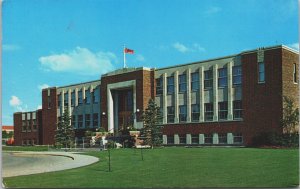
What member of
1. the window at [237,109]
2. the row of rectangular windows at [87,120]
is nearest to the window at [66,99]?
the row of rectangular windows at [87,120]

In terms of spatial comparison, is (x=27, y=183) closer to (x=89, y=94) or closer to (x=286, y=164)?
(x=286, y=164)

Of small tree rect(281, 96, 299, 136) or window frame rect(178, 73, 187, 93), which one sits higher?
window frame rect(178, 73, 187, 93)

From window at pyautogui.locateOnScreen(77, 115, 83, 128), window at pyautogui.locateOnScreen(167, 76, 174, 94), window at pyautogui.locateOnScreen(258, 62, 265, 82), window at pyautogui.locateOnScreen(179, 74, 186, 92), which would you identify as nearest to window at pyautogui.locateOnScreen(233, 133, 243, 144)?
window at pyautogui.locateOnScreen(258, 62, 265, 82)

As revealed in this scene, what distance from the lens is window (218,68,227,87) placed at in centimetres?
3962

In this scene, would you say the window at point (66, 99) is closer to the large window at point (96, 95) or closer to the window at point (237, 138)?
the large window at point (96, 95)

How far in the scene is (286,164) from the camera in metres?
17.4

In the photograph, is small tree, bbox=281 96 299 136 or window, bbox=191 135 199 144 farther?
window, bbox=191 135 199 144

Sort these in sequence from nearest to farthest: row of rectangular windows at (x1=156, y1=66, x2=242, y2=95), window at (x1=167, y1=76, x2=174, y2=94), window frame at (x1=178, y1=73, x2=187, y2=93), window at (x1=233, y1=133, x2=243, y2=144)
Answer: window at (x1=233, y1=133, x2=243, y2=144), row of rectangular windows at (x1=156, y1=66, x2=242, y2=95), window frame at (x1=178, y1=73, x2=187, y2=93), window at (x1=167, y1=76, x2=174, y2=94)

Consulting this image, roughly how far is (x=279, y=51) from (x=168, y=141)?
1517 cm

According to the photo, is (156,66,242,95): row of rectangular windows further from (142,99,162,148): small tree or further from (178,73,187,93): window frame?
(142,99,162,148): small tree

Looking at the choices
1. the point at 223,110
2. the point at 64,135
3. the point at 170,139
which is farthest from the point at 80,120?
the point at 223,110

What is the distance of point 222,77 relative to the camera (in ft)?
131

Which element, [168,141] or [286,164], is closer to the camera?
[286,164]

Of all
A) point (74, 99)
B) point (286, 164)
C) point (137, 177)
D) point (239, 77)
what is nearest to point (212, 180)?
point (137, 177)
